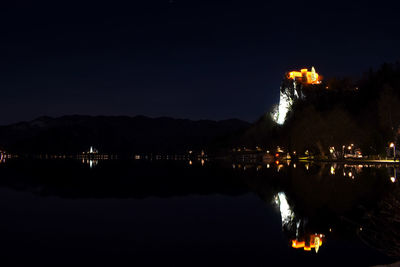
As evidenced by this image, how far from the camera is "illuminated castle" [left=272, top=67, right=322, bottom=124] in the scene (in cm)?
11288

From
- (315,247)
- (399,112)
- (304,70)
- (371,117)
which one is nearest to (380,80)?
(371,117)

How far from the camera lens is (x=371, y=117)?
225 ft

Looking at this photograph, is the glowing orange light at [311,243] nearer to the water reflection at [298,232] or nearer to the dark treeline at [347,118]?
the water reflection at [298,232]

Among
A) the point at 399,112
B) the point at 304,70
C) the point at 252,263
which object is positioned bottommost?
the point at 252,263

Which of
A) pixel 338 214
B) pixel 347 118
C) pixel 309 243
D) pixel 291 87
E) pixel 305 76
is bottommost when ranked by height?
pixel 309 243

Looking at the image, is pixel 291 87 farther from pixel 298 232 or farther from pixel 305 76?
pixel 298 232

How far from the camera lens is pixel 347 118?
64.6 metres

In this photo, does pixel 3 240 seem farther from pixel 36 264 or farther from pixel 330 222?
pixel 330 222

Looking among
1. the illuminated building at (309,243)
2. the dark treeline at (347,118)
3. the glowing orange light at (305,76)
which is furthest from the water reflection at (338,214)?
the glowing orange light at (305,76)

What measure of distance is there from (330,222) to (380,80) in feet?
254

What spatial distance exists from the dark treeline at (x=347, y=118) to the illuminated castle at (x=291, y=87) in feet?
16.3

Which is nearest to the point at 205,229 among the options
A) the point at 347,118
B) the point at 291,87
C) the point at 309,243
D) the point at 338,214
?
the point at 309,243

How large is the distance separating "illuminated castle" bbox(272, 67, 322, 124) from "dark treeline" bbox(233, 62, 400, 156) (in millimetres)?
4983

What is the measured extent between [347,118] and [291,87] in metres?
53.0
